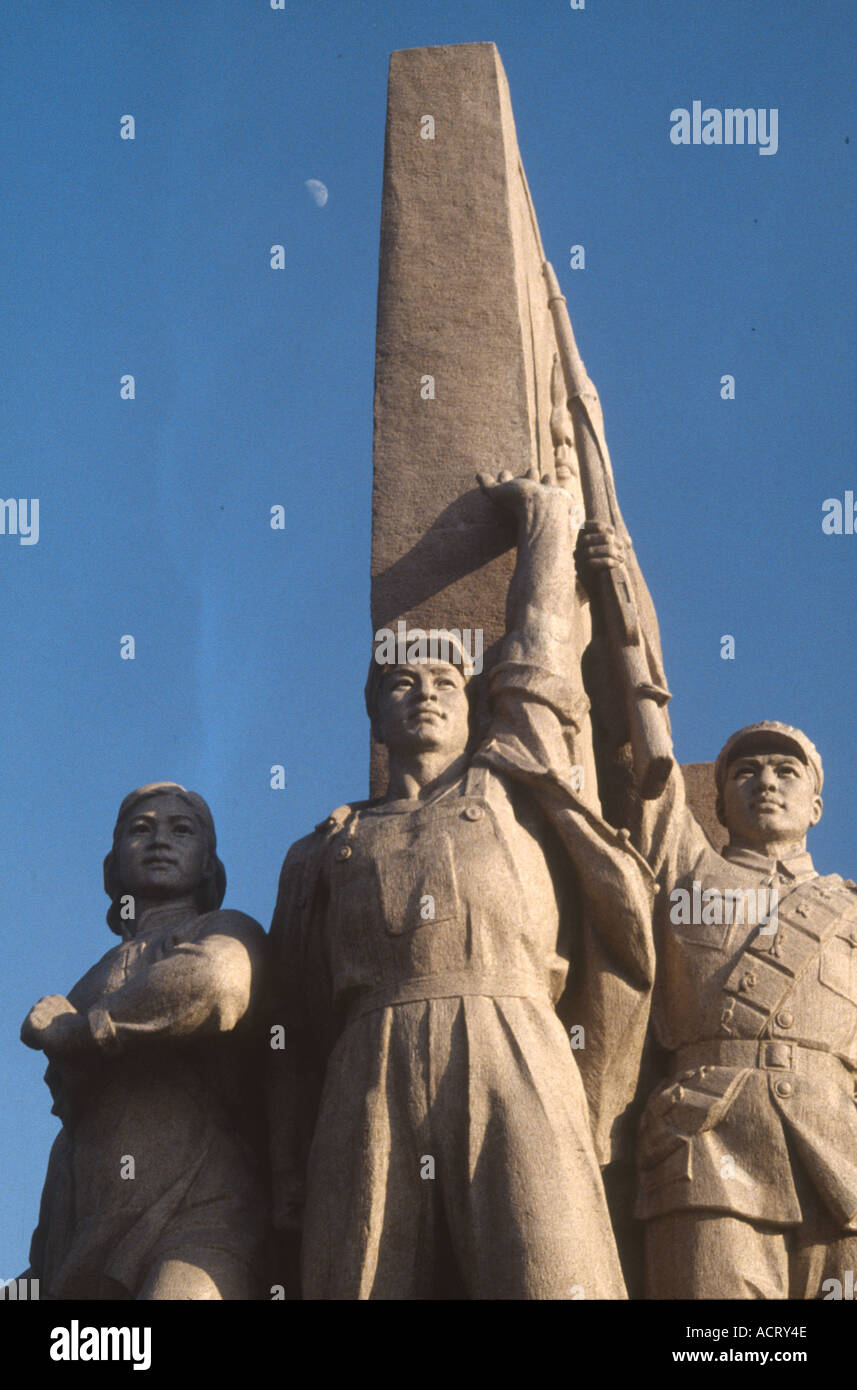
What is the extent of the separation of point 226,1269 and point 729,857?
112 inches

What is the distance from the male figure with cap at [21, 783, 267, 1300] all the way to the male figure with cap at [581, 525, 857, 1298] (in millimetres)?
1594

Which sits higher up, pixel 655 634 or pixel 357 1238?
pixel 655 634

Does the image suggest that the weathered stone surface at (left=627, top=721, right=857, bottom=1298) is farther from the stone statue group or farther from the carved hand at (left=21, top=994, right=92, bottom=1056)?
the carved hand at (left=21, top=994, right=92, bottom=1056)

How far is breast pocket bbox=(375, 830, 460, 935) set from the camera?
827 cm

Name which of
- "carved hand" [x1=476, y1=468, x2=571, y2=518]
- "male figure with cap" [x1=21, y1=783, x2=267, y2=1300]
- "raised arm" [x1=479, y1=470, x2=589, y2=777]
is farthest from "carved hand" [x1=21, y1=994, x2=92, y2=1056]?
"carved hand" [x1=476, y1=468, x2=571, y2=518]

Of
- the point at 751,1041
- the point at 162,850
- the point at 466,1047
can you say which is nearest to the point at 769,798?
the point at 751,1041

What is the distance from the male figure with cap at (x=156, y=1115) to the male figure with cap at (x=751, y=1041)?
1.59m

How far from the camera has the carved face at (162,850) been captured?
941 cm

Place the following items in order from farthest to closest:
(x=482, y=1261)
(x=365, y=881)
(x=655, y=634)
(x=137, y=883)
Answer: (x=655, y=634) → (x=137, y=883) → (x=365, y=881) → (x=482, y=1261)

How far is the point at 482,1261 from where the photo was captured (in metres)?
7.71

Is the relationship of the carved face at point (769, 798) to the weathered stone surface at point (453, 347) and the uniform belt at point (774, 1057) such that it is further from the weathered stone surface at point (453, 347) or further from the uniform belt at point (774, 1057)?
the uniform belt at point (774, 1057)

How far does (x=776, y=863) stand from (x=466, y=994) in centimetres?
197
